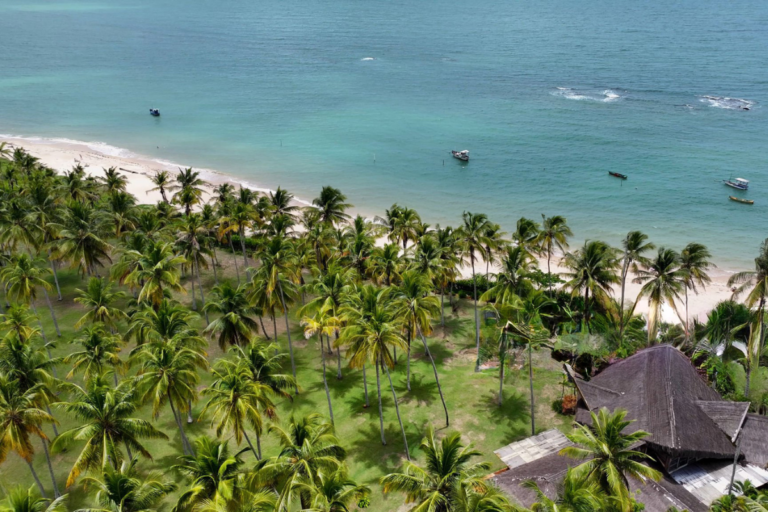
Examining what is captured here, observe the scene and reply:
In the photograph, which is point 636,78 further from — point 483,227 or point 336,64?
point 483,227

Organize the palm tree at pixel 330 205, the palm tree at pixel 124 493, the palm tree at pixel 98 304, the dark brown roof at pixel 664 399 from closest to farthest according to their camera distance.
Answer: the palm tree at pixel 124 493 < the dark brown roof at pixel 664 399 < the palm tree at pixel 98 304 < the palm tree at pixel 330 205

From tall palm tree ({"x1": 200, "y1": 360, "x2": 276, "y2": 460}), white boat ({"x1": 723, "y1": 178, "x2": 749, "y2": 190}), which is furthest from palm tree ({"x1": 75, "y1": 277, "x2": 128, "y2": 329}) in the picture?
white boat ({"x1": 723, "y1": 178, "x2": 749, "y2": 190})

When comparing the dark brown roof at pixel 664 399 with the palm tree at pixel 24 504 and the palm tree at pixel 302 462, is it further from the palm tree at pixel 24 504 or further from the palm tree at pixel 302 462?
the palm tree at pixel 24 504

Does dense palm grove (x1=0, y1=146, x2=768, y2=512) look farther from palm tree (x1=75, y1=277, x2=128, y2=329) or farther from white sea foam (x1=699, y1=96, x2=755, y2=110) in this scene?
white sea foam (x1=699, y1=96, x2=755, y2=110)

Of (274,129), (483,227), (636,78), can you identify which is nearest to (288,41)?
(274,129)

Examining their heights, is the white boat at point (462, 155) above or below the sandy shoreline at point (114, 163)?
above

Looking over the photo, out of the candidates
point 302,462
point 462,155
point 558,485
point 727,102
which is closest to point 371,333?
point 302,462

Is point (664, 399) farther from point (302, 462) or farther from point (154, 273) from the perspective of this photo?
point (154, 273)

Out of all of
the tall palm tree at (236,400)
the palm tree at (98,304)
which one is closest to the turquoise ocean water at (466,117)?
the palm tree at (98,304)
